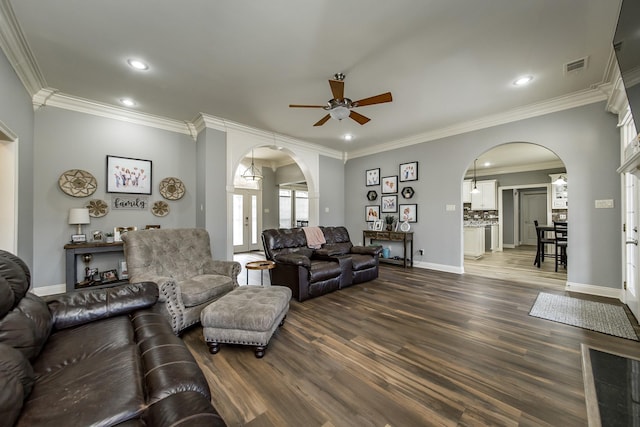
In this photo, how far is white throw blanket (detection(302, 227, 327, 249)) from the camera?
435 centimetres

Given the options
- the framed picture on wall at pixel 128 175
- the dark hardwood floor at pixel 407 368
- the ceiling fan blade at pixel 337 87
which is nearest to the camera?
the dark hardwood floor at pixel 407 368

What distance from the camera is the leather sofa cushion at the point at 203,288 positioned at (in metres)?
2.41

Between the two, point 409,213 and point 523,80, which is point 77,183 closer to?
point 409,213

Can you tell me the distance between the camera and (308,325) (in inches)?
104

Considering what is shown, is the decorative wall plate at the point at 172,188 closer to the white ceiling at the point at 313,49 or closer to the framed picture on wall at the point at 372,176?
the white ceiling at the point at 313,49

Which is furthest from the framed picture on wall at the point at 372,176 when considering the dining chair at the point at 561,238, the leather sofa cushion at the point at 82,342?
the leather sofa cushion at the point at 82,342

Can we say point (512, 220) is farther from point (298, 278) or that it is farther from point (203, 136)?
point (203, 136)

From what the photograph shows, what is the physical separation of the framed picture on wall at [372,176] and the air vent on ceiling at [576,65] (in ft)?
11.7

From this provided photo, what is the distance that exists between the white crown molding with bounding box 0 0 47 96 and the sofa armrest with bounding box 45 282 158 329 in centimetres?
240

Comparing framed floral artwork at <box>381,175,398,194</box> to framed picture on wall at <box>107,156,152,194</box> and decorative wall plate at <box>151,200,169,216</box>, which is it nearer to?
decorative wall plate at <box>151,200,169,216</box>

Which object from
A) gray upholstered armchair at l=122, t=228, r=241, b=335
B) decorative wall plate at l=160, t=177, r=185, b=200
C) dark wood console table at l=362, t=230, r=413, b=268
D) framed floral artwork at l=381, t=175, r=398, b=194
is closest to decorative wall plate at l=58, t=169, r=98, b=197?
decorative wall plate at l=160, t=177, r=185, b=200

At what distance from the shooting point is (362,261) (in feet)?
13.5

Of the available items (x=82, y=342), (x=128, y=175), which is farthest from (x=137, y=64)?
(x=82, y=342)

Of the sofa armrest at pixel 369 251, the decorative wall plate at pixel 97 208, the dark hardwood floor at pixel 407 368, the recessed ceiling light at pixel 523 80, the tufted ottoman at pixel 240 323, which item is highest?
the recessed ceiling light at pixel 523 80
